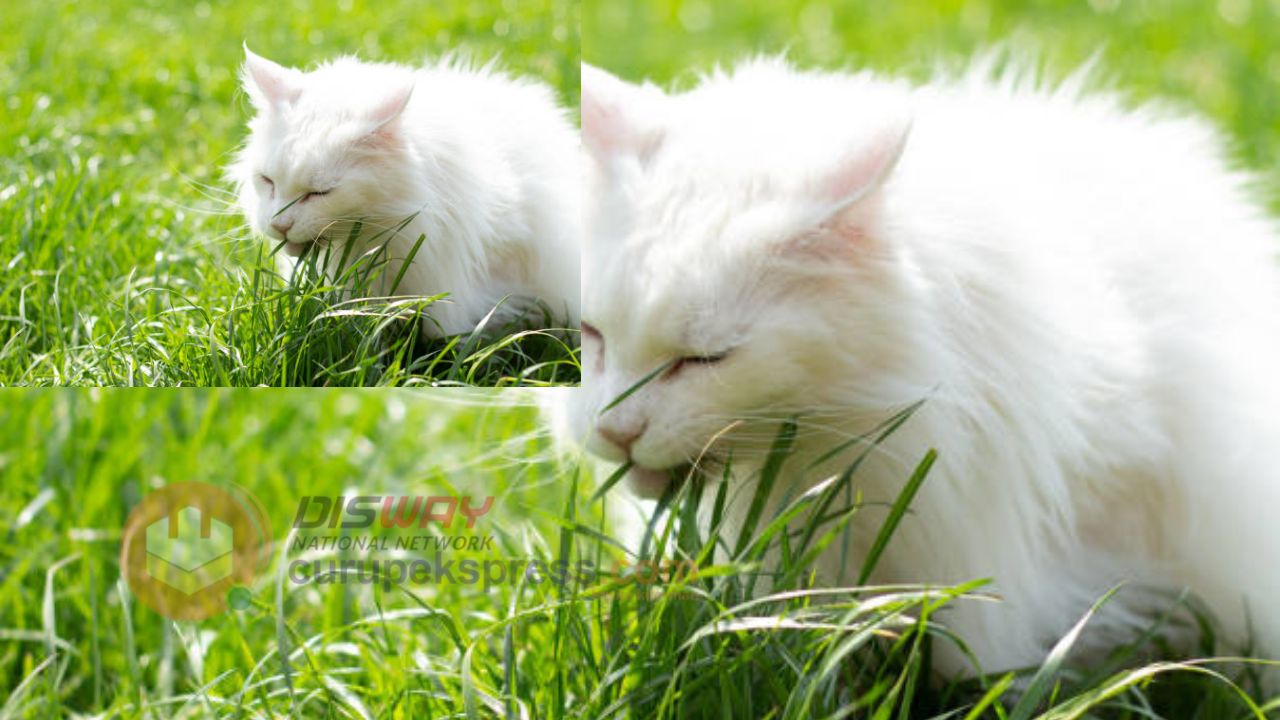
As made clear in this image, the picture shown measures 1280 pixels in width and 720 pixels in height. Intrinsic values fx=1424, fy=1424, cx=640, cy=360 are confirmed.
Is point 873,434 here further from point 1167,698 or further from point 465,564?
point 465,564

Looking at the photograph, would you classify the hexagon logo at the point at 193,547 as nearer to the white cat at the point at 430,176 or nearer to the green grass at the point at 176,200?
the green grass at the point at 176,200

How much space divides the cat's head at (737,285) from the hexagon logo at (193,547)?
0.96 meters

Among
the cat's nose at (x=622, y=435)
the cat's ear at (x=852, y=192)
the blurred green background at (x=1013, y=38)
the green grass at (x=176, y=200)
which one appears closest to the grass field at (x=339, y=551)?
the green grass at (x=176, y=200)

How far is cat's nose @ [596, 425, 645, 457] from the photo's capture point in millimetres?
1567

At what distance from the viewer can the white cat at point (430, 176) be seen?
1.61m

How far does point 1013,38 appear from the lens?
15.9 ft

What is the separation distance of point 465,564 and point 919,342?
42.2 inches

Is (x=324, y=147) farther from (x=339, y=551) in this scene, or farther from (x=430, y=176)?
(x=339, y=551)

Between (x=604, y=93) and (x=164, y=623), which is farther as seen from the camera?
(x=164, y=623)

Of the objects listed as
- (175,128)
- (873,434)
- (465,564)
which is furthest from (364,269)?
(465,564)

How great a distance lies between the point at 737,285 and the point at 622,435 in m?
0.21

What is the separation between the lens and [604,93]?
171 centimetres

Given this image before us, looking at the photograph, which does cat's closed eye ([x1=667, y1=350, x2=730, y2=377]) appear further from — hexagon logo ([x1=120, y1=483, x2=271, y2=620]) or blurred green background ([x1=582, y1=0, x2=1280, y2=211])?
blurred green background ([x1=582, y1=0, x2=1280, y2=211])

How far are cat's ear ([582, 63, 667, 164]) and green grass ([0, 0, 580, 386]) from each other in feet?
0.19
